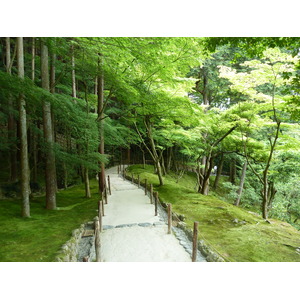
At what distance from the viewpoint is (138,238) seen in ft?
14.3

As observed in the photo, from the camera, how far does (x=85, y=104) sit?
807cm

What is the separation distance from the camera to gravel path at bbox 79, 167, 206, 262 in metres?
3.66

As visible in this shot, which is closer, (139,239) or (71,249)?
(71,249)

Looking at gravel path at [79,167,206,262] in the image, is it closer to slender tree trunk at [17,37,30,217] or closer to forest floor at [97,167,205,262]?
forest floor at [97,167,205,262]

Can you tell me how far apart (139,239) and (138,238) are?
0.17 ft

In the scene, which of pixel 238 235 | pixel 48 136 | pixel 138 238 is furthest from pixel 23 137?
pixel 238 235

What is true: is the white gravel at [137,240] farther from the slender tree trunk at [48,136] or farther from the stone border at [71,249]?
the slender tree trunk at [48,136]

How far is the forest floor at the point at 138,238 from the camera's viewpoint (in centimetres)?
366

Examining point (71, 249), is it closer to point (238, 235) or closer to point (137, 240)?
point (137, 240)

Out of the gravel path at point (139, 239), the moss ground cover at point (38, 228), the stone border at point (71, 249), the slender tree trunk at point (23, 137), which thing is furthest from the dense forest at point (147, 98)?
the gravel path at point (139, 239)

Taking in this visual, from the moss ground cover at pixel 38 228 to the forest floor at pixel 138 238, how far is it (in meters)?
0.78

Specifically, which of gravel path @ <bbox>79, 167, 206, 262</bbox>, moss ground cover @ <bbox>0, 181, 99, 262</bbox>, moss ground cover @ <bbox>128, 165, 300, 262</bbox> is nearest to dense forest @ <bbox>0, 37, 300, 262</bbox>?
moss ground cover @ <bbox>0, 181, 99, 262</bbox>

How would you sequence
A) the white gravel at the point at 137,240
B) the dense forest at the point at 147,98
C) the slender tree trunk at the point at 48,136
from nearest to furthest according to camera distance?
1. the white gravel at the point at 137,240
2. the dense forest at the point at 147,98
3. the slender tree trunk at the point at 48,136
